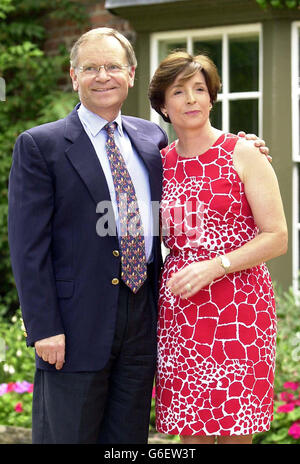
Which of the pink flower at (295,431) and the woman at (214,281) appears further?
the pink flower at (295,431)

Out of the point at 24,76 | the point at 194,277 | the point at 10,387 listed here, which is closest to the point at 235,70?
the point at 24,76

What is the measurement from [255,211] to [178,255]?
13.6 inches

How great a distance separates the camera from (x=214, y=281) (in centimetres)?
295

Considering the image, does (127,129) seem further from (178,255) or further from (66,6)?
(66,6)

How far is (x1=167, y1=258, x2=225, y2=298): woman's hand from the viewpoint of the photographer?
9.41 feet

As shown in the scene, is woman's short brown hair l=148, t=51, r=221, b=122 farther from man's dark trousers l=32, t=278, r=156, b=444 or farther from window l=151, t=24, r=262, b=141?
window l=151, t=24, r=262, b=141

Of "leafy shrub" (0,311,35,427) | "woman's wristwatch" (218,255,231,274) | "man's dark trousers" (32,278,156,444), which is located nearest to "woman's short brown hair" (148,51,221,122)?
"woman's wristwatch" (218,255,231,274)

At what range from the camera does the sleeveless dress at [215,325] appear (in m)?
2.94

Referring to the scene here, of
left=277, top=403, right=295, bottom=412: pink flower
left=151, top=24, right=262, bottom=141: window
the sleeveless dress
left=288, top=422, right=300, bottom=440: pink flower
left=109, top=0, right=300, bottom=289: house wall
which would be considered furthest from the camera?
left=151, top=24, right=262, bottom=141: window

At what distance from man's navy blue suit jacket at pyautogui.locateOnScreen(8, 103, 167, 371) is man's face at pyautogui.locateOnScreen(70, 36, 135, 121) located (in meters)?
0.21

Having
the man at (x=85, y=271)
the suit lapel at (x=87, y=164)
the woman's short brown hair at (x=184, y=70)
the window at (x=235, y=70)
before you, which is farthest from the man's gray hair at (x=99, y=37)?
the window at (x=235, y=70)

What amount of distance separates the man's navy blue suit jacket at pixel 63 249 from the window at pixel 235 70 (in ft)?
10.4

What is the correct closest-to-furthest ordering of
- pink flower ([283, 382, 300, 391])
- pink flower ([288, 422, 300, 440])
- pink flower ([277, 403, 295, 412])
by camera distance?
1. pink flower ([288, 422, 300, 440])
2. pink flower ([277, 403, 295, 412])
3. pink flower ([283, 382, 300, 391])

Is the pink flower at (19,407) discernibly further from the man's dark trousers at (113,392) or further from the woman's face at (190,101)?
the woman's face at (190,101)
